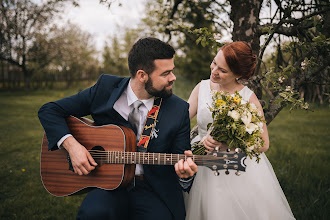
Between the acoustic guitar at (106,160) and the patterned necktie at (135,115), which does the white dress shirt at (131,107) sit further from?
the acoustic guitar at (106,160)

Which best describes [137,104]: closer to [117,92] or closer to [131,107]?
[131,107]

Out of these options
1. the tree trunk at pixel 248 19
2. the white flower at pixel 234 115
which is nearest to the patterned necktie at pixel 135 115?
the white flower at pixel 234 115

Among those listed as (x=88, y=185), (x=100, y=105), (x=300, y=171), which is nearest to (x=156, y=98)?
(x=100, y=105)

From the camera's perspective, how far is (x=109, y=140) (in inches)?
95.1

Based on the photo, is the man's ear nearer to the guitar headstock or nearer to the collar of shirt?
the collar of shirt

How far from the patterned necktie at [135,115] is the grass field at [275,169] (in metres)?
1.59

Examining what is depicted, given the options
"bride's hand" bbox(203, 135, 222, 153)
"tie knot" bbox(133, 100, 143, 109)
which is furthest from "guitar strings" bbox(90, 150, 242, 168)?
"tie knot" bbox(133, 100, 143, 109)

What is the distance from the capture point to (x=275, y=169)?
461 cm

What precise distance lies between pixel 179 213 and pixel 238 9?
2.58m

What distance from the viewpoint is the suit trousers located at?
86.4 inches

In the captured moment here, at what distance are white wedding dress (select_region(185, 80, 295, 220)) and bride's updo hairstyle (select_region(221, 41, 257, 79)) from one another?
1.94 ft

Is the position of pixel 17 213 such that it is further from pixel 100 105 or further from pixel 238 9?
pixel 238 9

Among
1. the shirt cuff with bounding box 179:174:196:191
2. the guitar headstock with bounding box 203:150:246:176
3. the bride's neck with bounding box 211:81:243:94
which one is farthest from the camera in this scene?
the bride's neck with bounding box 211:81:243:94

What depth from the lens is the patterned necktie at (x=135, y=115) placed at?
2.67 m
